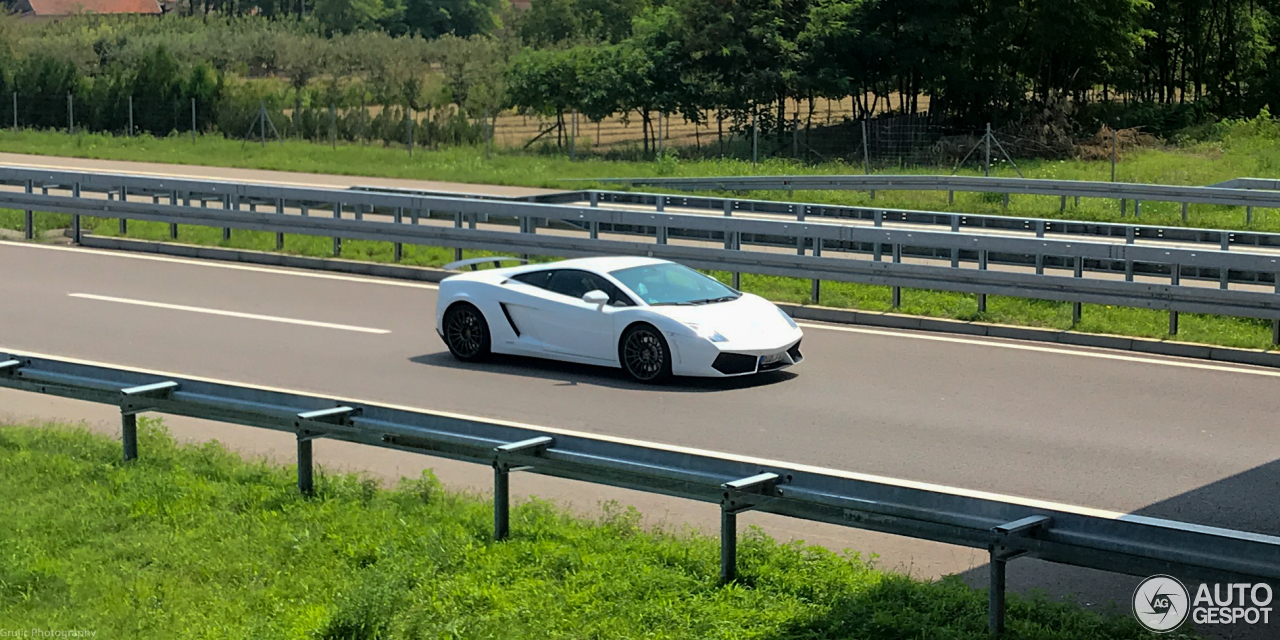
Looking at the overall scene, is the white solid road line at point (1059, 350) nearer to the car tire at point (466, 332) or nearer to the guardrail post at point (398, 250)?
the car tire at point (466, 332)

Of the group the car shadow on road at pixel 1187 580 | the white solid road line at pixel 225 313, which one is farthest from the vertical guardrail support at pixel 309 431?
the white solid road line at pixel 225 313

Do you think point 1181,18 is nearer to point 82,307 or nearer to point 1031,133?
point 1031,133

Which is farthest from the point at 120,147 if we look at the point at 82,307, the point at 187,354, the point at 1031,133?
the point at 187,354

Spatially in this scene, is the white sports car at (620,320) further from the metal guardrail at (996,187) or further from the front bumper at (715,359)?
the metal guardrail at (996,187)

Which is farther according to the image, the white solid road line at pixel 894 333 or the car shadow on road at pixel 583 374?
the white solid road line at pixel 894 333

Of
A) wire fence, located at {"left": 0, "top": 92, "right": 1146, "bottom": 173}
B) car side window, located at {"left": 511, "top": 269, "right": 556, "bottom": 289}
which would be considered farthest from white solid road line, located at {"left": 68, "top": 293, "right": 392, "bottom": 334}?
wire fence, located at {"left": 0, "top": 92, "right": 1146, "bottom": 173}

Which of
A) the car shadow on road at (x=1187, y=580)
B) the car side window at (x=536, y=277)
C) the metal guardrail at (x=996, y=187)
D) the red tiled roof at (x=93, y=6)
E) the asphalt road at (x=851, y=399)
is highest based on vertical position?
the red tiled roof at (x=93, y=6)

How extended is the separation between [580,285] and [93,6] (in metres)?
137

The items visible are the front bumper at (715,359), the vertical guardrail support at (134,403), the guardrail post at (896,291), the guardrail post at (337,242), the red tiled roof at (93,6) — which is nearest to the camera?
the vertical guardrail support at (134,403)

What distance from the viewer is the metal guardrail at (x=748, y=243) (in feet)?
51.5

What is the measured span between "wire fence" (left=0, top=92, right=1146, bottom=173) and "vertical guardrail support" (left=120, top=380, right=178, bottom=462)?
33.0 meters

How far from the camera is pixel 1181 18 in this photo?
2243 inches

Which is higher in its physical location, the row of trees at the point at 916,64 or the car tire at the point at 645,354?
the row of trees at the point at 916,64

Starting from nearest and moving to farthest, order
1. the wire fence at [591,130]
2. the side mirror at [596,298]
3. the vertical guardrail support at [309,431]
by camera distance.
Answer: the vertical guardrail support at [309,431]
the side mirror at [596,298]
the wire fence at [591,130]
